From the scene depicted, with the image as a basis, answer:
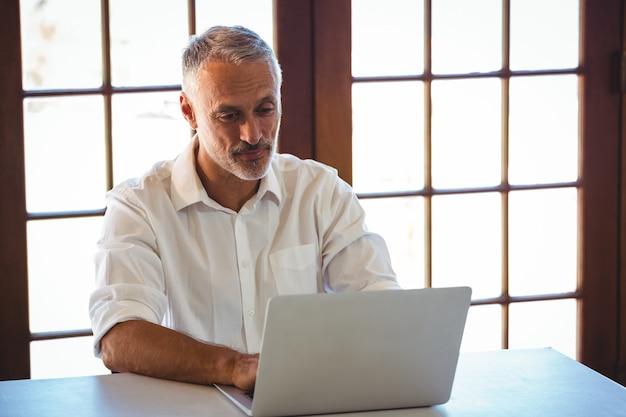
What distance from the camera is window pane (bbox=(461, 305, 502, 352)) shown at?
3264mm

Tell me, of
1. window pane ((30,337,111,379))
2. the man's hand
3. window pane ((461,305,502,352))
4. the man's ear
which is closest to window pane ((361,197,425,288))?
window pane ((461,305,502,352))

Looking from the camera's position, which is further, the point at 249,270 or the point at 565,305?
the point at 565,305

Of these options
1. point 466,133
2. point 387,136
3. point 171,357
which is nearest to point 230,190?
point 171,357

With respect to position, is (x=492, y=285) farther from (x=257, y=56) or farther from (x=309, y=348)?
(x=309, y=348)

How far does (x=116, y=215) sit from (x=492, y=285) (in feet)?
4.74

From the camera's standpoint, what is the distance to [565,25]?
3.18 metres

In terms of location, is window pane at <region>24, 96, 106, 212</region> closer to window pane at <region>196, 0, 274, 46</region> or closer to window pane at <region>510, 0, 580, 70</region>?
window pane at <region>196, 0, 274, 46</region>

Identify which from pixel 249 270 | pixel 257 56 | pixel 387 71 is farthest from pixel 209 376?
pixel 387 71

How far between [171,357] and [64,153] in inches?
44.4

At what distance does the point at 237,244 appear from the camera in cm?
242

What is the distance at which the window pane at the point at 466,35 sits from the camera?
307 centimetres

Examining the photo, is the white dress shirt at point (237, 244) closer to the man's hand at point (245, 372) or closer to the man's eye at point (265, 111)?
the man's eye at point (265, 111)

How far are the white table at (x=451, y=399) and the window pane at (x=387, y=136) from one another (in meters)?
1.19

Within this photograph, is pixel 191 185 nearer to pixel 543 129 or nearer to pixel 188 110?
pixel 188 110
